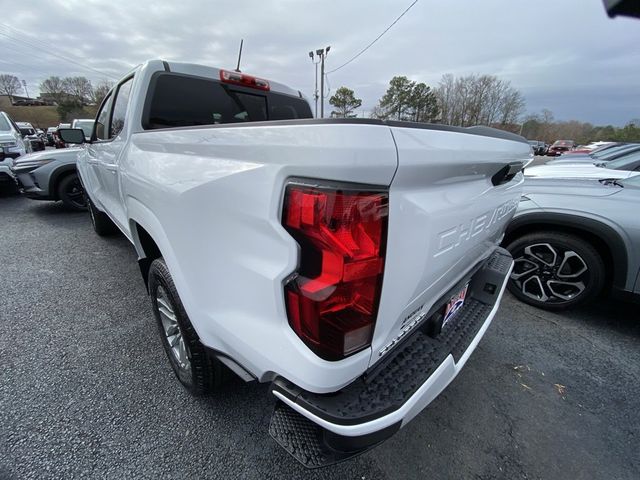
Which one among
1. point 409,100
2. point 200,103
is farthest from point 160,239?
point 409,100

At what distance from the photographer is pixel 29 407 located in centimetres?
180

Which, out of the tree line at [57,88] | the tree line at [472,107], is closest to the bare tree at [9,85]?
the tree line at [57,88]

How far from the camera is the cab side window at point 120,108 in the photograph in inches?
104

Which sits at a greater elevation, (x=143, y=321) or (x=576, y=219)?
(x=576, y=219)

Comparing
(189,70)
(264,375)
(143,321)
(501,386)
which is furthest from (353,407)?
(189,70)

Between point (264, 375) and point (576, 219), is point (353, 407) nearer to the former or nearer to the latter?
point (264, 375)

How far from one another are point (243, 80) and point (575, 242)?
11.0 feet

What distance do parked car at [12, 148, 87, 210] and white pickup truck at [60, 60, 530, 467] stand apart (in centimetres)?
577

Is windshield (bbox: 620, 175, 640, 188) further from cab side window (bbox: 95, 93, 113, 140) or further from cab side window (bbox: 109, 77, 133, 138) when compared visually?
cab side window (bbox: 95, 93, 113, 140)

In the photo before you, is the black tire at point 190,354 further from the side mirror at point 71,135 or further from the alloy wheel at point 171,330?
the side mirror at point 71,135

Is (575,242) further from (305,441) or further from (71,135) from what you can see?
(71,135)

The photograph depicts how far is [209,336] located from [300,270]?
704mm

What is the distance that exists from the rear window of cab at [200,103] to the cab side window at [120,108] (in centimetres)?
42

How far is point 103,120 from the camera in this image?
11.8ft
